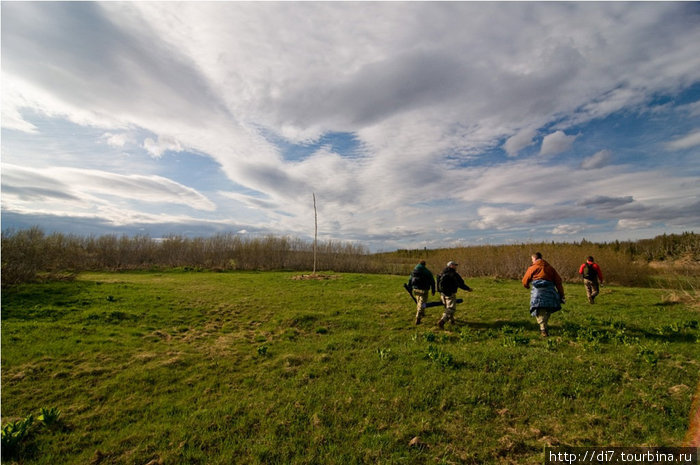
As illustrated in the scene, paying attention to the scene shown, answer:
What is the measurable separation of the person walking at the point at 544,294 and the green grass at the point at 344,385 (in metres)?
0.74

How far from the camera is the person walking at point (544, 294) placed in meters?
9.22

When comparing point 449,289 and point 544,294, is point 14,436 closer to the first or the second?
point 449,289

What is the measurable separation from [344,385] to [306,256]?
134 feet

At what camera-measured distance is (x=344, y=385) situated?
668cm

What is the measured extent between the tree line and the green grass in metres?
22.5

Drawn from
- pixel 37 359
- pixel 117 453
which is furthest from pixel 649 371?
pixel 37 359

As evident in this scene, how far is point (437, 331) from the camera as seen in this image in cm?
1056

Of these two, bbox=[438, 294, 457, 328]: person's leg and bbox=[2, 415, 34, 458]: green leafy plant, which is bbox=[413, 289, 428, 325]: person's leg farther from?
bbox=[2, 415, 34, 458]: green leafy plant

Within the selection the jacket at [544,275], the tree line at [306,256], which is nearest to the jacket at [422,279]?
the jacket at [544,275]

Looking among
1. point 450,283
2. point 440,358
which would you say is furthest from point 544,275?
point 440,358

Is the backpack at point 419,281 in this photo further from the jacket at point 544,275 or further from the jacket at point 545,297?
the jacket at point 545,297

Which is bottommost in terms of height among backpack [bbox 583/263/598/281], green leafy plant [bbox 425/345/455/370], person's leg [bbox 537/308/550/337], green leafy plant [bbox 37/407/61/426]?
green leafy plant [bbox 37/407/61/426]

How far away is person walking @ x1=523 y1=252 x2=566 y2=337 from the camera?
30.2 ft

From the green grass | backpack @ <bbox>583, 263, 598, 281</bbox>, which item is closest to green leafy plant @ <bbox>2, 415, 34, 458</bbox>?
the green grass
